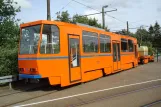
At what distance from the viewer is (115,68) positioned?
20.2 metres

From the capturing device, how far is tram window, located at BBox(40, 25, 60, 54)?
12.5 meters

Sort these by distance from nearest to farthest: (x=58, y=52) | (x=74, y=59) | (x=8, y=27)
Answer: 1. (x=58, y=52)
2. (x=74, y=59)
3. (x=8, y=27)

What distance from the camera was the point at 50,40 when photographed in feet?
41.4

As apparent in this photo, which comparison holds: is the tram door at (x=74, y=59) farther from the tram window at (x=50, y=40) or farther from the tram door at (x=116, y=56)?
the tram door at (x=116, y=56)

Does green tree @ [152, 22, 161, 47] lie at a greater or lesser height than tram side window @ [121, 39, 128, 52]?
greater

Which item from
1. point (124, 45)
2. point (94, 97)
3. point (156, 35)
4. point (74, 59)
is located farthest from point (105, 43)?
point (156, 35)

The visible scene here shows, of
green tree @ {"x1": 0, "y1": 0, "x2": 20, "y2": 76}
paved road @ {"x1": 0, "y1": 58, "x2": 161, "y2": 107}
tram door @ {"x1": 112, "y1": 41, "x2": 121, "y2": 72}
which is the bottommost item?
paved road @ {"x1": 0, "y1": 58, "x2": 161, "y2": 107}

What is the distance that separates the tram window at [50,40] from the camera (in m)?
12.5

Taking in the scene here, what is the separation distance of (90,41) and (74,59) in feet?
7.69

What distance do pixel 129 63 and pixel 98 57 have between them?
8275 millimetres

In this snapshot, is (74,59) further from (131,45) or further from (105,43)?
(131,45)

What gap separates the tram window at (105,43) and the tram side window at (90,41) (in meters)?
0.87

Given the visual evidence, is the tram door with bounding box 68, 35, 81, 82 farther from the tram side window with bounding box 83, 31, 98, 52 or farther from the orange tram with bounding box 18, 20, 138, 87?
the tram side window with bounding box 83, 31, 98, 52

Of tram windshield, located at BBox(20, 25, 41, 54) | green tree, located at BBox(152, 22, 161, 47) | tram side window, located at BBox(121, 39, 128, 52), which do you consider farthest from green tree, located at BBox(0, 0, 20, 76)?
green tree, located at BBox(152, 22, 161, 47)
